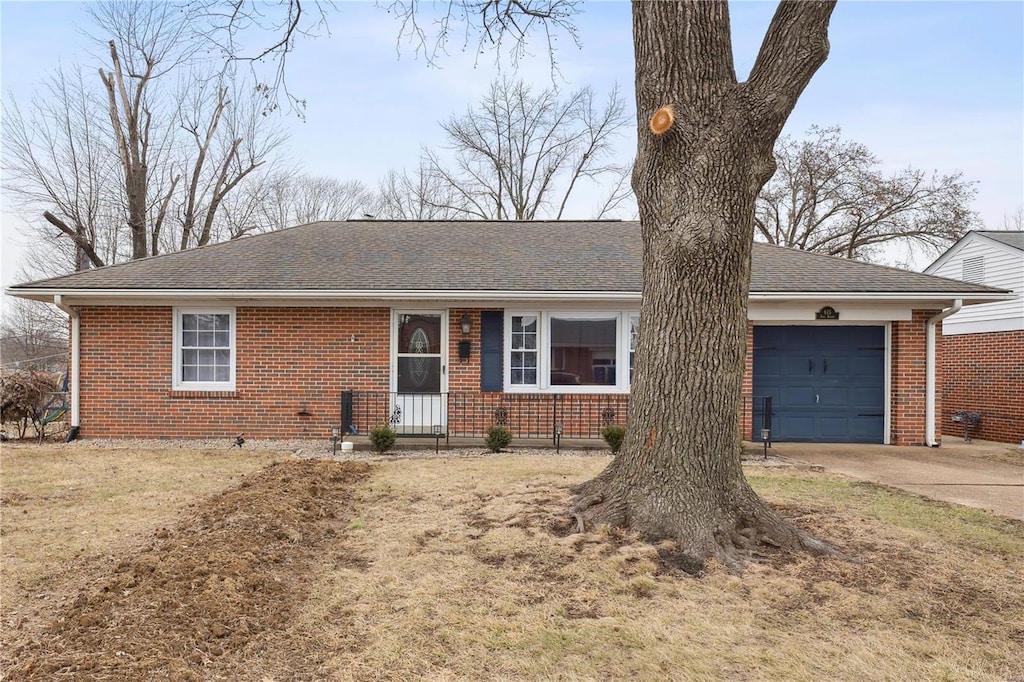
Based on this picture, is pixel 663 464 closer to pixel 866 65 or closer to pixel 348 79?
pixel 866 65

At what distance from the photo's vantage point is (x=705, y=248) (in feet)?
14.4

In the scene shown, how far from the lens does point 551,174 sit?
27.8m

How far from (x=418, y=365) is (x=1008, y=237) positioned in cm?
1445

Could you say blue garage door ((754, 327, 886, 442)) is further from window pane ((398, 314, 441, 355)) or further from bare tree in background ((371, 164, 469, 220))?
bare tree in background ((371, 164, 469, 220))

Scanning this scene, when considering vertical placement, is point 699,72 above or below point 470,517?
above

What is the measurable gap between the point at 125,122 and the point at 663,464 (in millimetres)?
25031

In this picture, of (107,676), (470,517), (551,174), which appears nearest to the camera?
(107,676)

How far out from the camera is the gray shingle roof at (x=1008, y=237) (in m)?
13.7

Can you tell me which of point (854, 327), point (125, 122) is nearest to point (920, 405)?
point (854, 327)

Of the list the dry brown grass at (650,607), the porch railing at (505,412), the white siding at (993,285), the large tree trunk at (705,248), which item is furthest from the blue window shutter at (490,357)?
the white siding at (993,285)

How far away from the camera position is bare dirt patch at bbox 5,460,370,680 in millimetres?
2789

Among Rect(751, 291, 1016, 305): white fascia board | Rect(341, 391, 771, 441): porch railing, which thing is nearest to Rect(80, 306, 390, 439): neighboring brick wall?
Rect(341, 391, 771, 441): porch railing

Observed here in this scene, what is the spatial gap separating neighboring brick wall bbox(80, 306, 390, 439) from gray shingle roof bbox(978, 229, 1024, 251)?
553 inches

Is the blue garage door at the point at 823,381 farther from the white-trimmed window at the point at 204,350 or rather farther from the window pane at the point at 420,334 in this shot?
the white-trimmed window at the point at 204,350
